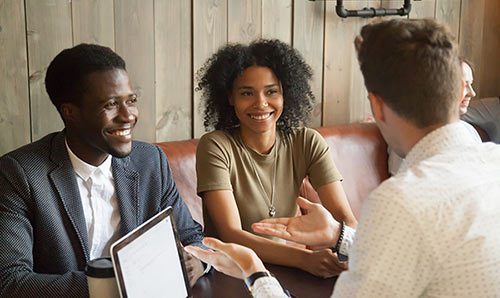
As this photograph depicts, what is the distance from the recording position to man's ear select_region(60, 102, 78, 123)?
5.45 ft

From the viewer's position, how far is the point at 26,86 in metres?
2.21

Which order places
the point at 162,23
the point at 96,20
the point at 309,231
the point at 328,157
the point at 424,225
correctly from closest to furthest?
the point at 424,225, the point at 309,231, the point at 328,157, the point at 96,20, the point at 162,23

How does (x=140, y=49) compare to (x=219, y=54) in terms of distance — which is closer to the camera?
(x=219, y=54)

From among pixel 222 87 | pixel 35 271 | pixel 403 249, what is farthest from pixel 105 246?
pixel 403 249

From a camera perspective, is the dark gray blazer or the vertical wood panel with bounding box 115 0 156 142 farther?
the vertical wood panel with bounding box 115 0 156 142

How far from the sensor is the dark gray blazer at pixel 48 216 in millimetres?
1440

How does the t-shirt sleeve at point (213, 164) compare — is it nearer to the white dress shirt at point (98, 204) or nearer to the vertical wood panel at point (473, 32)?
the white dress shirt at point (98, 204)

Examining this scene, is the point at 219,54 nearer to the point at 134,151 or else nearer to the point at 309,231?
the point at 134,151

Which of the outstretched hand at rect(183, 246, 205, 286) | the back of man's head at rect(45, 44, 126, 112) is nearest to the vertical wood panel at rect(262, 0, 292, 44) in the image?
the back of man's head at rect(45, 44, 126, 112)

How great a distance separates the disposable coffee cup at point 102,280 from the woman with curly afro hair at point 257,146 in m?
0.70

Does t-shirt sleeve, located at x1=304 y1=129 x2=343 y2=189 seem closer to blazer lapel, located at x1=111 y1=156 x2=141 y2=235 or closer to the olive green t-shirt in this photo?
the olive green t-shirt

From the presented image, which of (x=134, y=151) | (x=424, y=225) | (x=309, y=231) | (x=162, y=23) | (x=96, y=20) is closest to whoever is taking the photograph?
(x=424, y=225)

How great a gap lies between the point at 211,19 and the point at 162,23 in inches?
8.4

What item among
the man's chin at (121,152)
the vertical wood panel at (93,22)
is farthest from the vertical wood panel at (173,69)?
the man's chin at (121,152)
